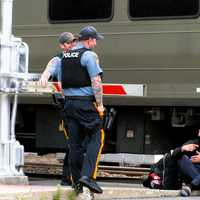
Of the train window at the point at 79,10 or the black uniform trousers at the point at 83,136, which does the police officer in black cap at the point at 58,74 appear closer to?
the black uniform trousers at the point at 83,136

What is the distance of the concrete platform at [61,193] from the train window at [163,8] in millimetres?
2693

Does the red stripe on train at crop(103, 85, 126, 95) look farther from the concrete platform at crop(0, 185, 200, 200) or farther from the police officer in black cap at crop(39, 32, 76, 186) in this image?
the concrete platform at crop(0, 185, 200, 200)

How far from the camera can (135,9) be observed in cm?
1036

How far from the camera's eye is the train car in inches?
397

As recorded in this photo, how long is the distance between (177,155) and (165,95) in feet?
5.27

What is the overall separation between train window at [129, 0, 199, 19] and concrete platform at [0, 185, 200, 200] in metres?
2.69

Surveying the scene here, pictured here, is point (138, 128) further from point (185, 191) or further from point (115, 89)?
point (185, 191)

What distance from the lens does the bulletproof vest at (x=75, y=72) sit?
7484 mm

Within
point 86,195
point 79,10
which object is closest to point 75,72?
point 86,195

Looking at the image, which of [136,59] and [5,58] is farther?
[136,59]

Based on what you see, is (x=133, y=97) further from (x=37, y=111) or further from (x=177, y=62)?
(x=37, y=111)

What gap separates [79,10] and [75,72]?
3.45 meters

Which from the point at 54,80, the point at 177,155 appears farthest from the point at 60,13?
the point at 177,155

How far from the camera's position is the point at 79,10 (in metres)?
10.8
